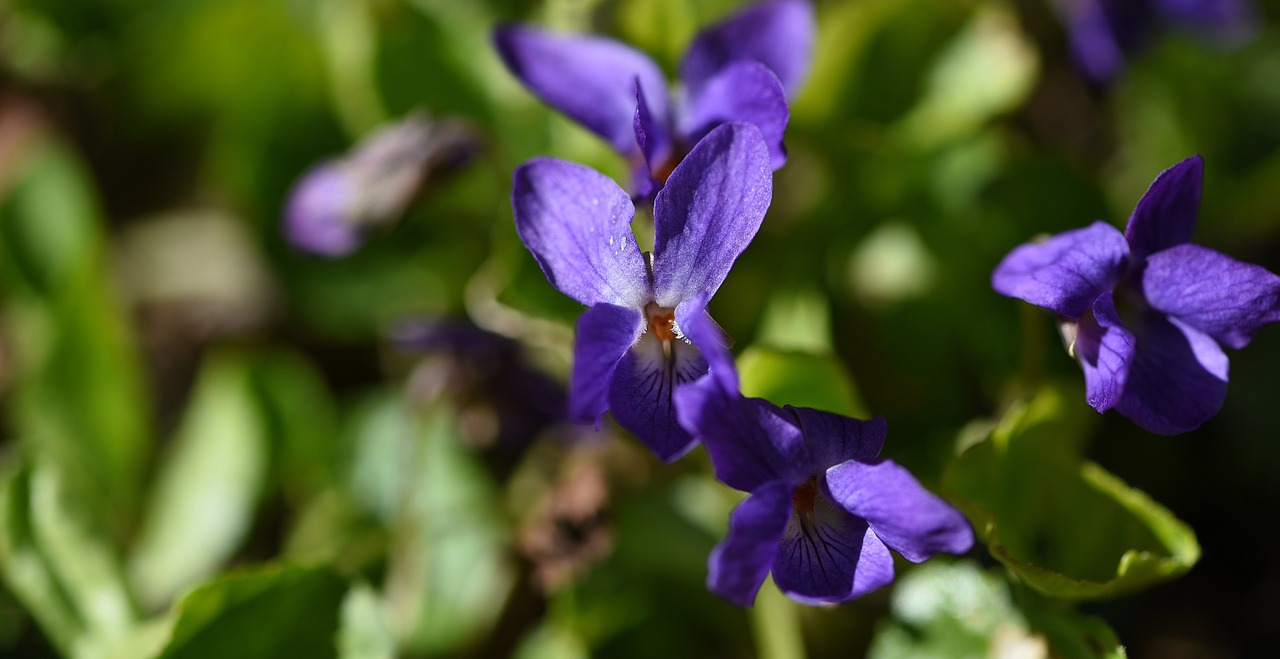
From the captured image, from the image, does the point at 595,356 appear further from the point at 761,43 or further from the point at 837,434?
the point at 761,43

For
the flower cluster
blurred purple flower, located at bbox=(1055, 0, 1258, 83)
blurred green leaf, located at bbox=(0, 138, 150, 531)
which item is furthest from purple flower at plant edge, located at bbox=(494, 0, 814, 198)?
blurred green leaf, located at bbox=(0, 138, 150, 531)

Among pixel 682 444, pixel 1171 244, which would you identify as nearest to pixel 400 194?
pixel 682 444

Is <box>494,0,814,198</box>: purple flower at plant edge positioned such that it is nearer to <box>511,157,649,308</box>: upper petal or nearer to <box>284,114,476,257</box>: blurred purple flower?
<box>511,157,649,308</box>: upper petal

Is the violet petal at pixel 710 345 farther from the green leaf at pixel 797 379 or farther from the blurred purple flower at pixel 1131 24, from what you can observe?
the blurred purple flower at pixel 1131 24

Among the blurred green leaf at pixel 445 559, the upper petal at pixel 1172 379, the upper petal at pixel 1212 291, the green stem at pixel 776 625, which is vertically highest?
the upper petal at pixel 1212 291

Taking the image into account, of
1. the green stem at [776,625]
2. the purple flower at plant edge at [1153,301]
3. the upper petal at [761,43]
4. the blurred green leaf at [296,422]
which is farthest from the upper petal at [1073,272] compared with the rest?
the blurred green leaf at [296,422]

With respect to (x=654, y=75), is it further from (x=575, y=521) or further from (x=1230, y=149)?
(x=1230, y=149)
